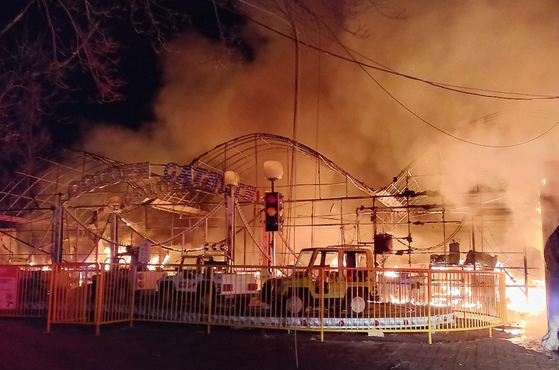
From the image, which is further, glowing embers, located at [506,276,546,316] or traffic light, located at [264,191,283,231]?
glowing embers, located at [506,276,546,316]

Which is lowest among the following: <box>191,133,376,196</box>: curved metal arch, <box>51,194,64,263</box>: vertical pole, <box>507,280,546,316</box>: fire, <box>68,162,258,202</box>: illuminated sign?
<box>507,280,546,316</box>: fire

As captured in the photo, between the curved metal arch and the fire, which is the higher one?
the curved metal arch

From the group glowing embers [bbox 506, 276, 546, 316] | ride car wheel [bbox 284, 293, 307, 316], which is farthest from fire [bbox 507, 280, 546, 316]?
ride car wheel [bbox 284, 293, 307, 316]

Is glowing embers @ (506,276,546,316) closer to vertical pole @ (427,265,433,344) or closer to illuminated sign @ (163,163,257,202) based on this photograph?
vertical pole @ (427,265,433,344)

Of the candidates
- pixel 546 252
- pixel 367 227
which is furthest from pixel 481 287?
pixel 367 227

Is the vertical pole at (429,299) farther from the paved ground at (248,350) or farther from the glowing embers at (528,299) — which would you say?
the glowing embers at (528,299)

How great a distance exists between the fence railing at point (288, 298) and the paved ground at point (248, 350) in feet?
0.85

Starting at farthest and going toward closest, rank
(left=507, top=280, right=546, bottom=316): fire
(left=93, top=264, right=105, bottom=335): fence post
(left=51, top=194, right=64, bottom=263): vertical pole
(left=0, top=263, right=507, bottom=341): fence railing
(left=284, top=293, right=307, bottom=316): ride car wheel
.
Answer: (left=51, top=194, right=64, bottom=263): vertical pole, (left=507, top=280, right=546, bottom=316): fire, (left=93, top=264, right=105, bottom=335): fence post, (left=284, top=293, right=307, bottom=316): ride car wheel, (left=0, top=263, right=507, bottom=341): fence railing

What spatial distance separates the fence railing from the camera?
9180 mm

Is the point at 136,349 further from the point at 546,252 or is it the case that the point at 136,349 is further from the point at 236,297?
the point at 546,252

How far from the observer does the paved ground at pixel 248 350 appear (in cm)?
707

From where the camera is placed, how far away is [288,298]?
9727 mm

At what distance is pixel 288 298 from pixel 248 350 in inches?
74.3

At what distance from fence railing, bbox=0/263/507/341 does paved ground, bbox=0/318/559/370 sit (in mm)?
258
